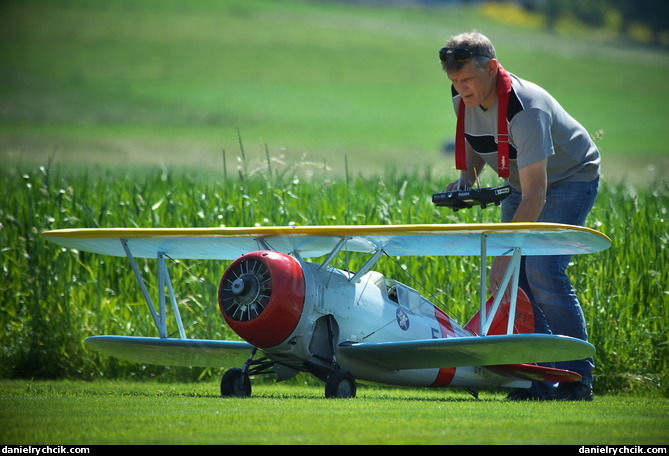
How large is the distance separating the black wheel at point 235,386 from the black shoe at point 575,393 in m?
2.39

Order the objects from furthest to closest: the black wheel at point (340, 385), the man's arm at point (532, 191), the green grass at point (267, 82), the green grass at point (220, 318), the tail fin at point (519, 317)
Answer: the green grass at point (267, 82), the tail fin at point (519, 317), the black wheel at point (340, 385), the man's arm at point (532, 191), the green grass at point (220, 318)

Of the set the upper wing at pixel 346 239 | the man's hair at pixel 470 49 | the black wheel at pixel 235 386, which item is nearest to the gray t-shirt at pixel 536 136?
the man's hair at pixel 470 49

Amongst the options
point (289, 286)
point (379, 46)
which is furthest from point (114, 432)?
point (379, 46)

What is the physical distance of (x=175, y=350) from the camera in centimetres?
823

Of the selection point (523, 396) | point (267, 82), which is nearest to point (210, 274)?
point (523, 396)

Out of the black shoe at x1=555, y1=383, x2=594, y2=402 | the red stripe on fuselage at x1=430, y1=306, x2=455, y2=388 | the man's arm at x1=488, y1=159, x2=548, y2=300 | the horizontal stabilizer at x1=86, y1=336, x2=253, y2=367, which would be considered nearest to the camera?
the man's arm at x1=488, y1=159, x2=548, y2=300

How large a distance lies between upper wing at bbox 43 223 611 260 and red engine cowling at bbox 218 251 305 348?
13.0 inches

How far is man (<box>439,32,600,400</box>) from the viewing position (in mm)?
6730

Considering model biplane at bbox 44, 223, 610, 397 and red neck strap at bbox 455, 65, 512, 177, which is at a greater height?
red neck strap at bbox 455, 65, 512, 177

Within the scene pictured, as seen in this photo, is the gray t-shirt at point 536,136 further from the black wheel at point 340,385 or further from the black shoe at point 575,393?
the black wheel at point 340,385

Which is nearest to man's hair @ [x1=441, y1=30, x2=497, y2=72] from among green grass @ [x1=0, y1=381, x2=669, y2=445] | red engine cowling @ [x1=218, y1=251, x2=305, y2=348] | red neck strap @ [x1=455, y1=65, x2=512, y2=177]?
red neck strap @ [x1=455, y1=65, x2=512, y2=177]

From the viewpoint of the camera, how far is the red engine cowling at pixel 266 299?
6.95 meters

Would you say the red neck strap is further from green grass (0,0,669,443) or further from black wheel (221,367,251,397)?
black wheel (221,367,251,397)

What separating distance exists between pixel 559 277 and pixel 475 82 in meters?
1.68
